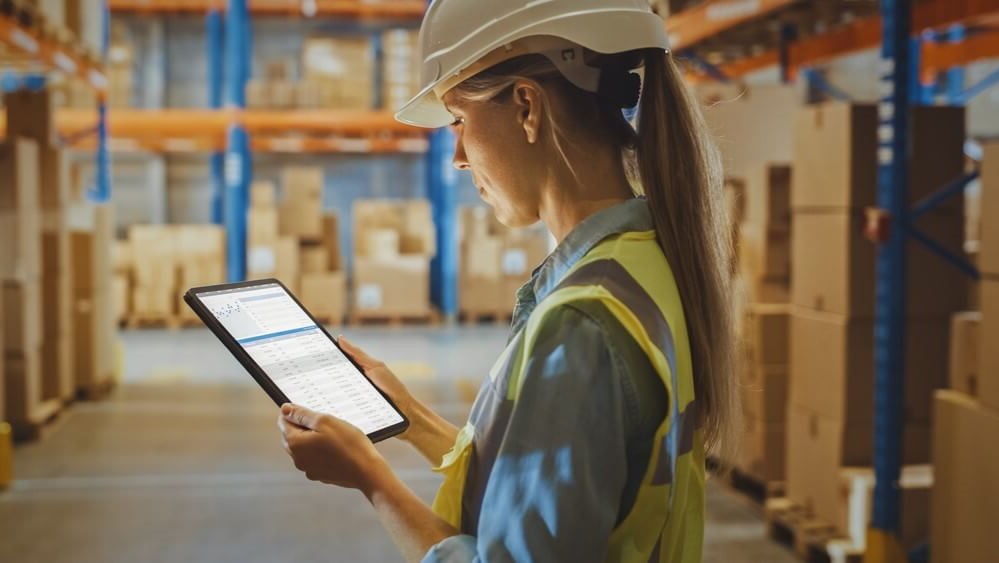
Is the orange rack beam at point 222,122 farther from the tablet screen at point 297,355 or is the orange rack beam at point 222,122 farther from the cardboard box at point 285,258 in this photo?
the tablet screen at point 297,355

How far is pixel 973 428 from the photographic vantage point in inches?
127

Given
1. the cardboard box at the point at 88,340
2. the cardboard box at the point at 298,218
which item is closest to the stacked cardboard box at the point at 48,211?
the cardboard box at the point at 88,340

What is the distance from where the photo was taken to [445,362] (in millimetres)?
9961

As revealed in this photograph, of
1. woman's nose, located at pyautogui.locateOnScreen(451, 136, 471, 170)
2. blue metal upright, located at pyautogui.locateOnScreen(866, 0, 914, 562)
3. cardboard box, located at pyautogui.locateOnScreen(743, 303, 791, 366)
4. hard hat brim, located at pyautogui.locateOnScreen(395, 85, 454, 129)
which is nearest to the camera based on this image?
woman's nose, located at pyautogui.locateOnScreen(451, 136, 471, 170)

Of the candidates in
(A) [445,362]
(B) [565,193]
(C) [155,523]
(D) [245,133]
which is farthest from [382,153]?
(B) [565,193]

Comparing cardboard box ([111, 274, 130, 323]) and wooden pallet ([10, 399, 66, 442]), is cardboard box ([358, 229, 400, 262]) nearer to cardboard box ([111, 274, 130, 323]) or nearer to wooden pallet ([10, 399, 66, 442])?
cardboard box ([111, 274, 130, 323])

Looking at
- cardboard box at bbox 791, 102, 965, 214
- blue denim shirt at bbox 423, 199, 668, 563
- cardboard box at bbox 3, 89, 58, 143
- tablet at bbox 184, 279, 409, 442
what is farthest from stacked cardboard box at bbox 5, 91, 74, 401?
blue denim shirt at bbox 423, 199, 668, 563

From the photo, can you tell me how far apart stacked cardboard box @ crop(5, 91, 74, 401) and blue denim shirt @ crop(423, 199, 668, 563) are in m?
6.87

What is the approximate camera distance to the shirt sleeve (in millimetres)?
975

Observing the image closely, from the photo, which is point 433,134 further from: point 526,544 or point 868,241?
point 526,544

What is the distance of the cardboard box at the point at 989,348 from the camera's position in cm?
313

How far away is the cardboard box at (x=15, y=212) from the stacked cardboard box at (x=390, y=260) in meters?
6.40

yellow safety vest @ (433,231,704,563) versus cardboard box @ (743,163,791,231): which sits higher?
cardboard box @ (743,163,791,231)

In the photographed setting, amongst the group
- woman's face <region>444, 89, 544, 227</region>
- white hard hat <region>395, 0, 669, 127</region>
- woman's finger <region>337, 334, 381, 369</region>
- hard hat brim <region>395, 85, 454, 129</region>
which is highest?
white hard hat <region>395, 0, 669, 127</region>
